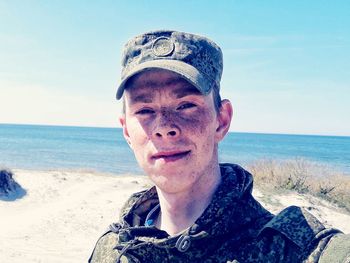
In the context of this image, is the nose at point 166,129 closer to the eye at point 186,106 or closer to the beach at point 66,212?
the eye at point 186,106

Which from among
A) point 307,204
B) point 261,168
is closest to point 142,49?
point 307,204

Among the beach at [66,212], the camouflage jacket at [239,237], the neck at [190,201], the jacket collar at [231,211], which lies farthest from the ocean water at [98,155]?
the jacket collar at [231,211]

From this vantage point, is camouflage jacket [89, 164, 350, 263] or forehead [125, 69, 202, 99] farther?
forehead [125, 69, 202, 99]

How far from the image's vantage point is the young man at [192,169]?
5.44 ft

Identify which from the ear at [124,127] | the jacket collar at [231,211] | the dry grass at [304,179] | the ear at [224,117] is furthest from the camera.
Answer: the dry grass at [304,179]

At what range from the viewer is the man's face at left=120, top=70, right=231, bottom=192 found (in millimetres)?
1746

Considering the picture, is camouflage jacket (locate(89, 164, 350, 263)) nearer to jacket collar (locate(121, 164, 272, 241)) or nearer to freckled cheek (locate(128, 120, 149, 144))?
jacket collar (locate(121, 164, 272, 241))

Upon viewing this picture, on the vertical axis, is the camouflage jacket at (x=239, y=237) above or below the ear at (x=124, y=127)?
below

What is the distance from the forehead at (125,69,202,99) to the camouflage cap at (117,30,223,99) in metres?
0.04

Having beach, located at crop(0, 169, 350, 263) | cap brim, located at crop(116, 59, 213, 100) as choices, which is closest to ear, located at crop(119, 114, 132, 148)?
cap brim, located at crop(116, 59, 213, 100)

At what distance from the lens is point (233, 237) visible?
1.72m

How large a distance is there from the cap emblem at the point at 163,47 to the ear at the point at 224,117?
0.36 m

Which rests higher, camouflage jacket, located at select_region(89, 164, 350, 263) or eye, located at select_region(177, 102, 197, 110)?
eye, located at select_region(177, 102, 197, 110)

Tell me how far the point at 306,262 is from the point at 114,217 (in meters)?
9.69
